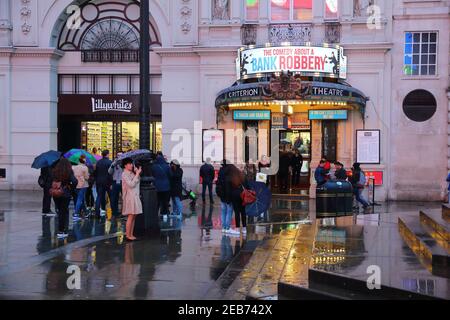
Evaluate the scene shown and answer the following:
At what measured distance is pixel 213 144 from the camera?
77.5ft

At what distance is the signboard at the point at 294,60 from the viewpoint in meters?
21.3

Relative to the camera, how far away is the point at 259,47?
2158cm

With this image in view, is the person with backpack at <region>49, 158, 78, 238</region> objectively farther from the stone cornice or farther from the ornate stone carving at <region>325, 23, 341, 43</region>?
the ornate stone carving at <region>325, 23, 341, 43</region>

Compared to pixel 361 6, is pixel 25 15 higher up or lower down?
higher up

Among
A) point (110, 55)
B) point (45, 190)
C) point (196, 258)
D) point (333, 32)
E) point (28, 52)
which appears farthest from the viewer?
point (110, 55)

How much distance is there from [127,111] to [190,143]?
11.0ft

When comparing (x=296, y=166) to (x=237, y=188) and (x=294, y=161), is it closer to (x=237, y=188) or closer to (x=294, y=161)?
(x=294, y=161)

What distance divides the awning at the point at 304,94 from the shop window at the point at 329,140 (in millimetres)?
1534

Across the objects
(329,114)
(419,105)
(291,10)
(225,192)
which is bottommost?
(225,192)

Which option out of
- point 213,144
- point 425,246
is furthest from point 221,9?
point 425,246

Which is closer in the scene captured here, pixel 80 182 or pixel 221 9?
pixel 80 182

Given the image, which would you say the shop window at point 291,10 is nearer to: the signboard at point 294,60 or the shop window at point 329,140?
the signboard at point 294,60

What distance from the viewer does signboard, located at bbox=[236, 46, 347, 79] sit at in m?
21.3

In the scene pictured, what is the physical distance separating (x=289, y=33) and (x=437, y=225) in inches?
546
